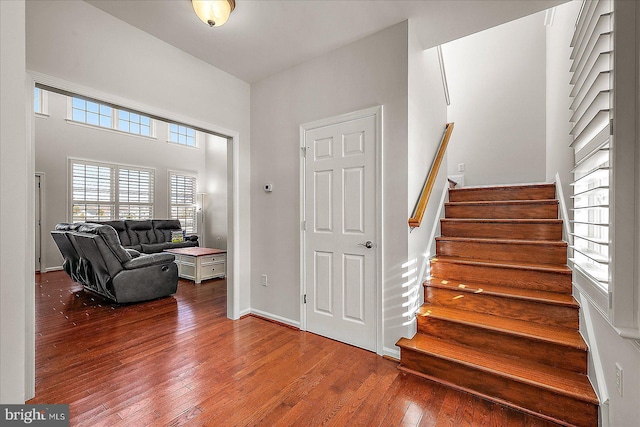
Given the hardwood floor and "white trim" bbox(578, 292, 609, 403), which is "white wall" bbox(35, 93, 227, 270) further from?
"white trim" bbox(578, 292, 609, 403)

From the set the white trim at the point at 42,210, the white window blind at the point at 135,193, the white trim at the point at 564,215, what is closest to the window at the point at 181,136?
the white window blind at the point at 135,193

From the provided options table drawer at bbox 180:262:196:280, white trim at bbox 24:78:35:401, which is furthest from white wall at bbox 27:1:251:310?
table drawer at bbox 180:262:196:280

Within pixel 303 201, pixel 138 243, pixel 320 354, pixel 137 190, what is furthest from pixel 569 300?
pixel 137 190

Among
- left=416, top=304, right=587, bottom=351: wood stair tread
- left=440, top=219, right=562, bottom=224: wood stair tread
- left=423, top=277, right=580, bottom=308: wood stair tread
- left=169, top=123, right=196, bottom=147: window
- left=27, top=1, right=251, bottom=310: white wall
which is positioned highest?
left=169, top=123, right=196, bottom=147: window

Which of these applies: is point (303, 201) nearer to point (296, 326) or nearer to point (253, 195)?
point (253, 195)

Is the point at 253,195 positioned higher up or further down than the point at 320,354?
higher up

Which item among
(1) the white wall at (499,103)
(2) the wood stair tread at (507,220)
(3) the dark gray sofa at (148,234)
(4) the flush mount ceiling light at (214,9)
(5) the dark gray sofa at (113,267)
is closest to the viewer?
(4) the flush mount ceiling light at (214,9)

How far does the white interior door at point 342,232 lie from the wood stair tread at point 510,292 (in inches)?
25.9

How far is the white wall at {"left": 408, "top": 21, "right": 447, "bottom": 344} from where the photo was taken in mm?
2461

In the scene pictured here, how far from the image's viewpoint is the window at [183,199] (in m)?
8.04

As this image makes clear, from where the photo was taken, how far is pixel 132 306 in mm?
3816

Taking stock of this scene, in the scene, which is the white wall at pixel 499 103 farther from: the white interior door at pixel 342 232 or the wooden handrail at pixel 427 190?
the white interior door at pixel 342 232

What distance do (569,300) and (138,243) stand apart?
25.0 ft

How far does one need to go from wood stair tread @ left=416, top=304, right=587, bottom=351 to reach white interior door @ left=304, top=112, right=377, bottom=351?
58 centimetres
